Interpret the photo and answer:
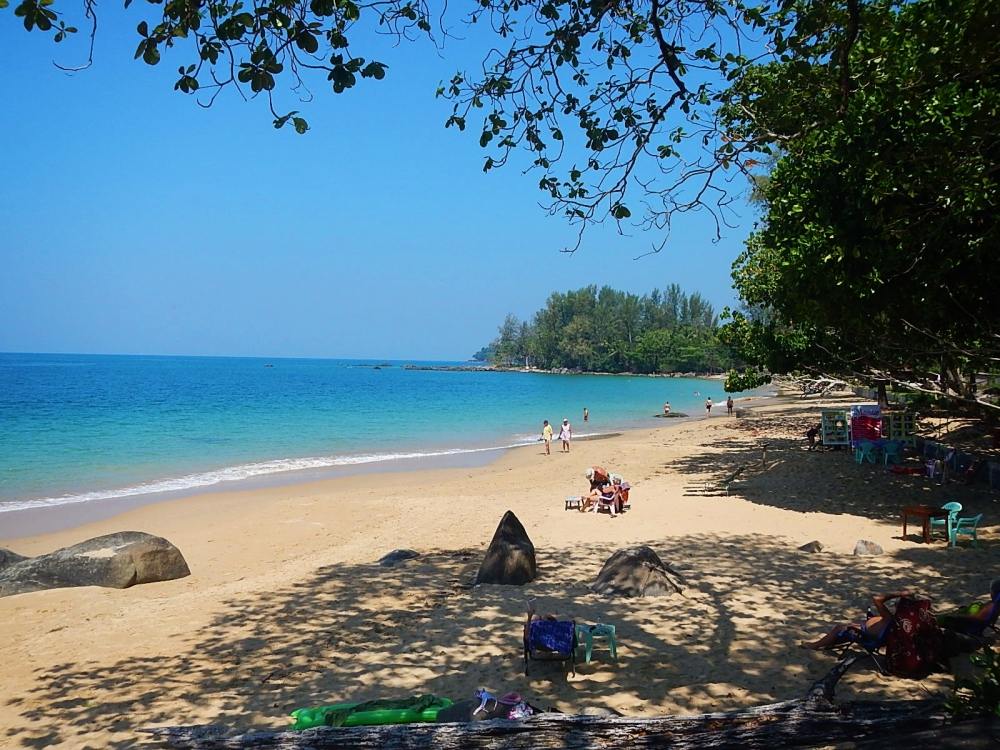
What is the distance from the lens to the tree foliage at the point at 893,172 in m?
6.95

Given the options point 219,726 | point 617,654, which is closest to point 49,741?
point 219,726

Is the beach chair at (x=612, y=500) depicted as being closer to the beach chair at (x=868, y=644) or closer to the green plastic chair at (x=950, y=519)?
the green plastic chair at (x=950, y=519)

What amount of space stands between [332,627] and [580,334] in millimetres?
133648

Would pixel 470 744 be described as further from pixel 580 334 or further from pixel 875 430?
pixel 580 334

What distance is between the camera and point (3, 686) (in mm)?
6340

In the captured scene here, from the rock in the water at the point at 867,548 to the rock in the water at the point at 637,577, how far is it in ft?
9.63

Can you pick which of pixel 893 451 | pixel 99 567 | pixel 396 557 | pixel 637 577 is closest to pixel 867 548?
pixel 637 577

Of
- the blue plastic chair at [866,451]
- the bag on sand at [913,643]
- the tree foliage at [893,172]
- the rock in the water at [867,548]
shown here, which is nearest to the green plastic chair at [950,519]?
the rock in the water at [867,548]

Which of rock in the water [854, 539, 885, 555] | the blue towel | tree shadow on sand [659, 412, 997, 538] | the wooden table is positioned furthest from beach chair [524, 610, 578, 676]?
tree shadow on sand [659, 412, 997, 538]

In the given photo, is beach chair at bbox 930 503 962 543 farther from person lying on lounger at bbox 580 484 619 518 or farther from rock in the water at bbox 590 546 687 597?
person lying on lounger at bbox 580 484 619 518

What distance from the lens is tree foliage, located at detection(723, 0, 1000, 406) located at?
695 centimetres

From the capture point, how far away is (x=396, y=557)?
418 inches

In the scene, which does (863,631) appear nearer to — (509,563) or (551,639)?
(551,639)

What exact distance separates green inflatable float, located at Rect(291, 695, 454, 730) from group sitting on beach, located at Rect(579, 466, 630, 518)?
355 inches
